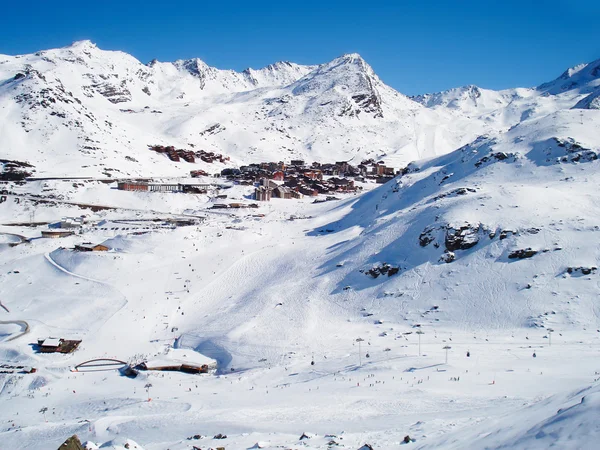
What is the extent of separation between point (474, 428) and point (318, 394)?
8.12 m

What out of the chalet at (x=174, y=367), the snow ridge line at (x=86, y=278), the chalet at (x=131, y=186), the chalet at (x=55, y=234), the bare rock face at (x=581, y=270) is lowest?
the chalet at (x=174, y=367)

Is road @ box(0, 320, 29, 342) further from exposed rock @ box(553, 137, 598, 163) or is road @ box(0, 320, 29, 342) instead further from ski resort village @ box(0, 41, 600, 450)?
exposed rock @ box(553, 137, 598, 163)

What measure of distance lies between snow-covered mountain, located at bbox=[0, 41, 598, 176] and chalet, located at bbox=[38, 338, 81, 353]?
5798 cm

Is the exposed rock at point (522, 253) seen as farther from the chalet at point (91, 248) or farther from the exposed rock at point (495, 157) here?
the chalet at point (91, 248)

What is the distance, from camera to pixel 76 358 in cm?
2619

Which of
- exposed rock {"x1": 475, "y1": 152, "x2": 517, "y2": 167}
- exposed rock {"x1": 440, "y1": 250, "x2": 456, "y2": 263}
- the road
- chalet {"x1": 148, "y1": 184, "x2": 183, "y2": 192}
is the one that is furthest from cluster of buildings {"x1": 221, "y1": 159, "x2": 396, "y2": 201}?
the road

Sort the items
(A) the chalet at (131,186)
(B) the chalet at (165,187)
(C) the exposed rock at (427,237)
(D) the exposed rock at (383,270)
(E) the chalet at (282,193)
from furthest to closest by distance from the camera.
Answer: (E) the chalet at (282,193)
(B) the chalet at (165,187)
(A) the chalet at (131,186)
(C) the exposed rock at (427,237)
(D) the exposed rock at (383,270)

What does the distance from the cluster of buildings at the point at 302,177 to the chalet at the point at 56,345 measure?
157ft

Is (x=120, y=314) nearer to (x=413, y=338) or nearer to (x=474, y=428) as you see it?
(x=413, y=338)

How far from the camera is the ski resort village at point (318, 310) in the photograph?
52.6 ft

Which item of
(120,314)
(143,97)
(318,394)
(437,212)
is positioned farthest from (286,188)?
(143,97)

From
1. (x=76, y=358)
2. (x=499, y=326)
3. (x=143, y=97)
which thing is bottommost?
(x=76, y=358)

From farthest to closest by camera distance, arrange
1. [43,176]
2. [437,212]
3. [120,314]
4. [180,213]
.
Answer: [43,176], [180,213], [437,212], [120,314]

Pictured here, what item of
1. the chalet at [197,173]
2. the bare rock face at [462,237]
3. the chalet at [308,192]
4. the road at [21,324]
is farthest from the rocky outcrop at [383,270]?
the chalet at [197,173]
